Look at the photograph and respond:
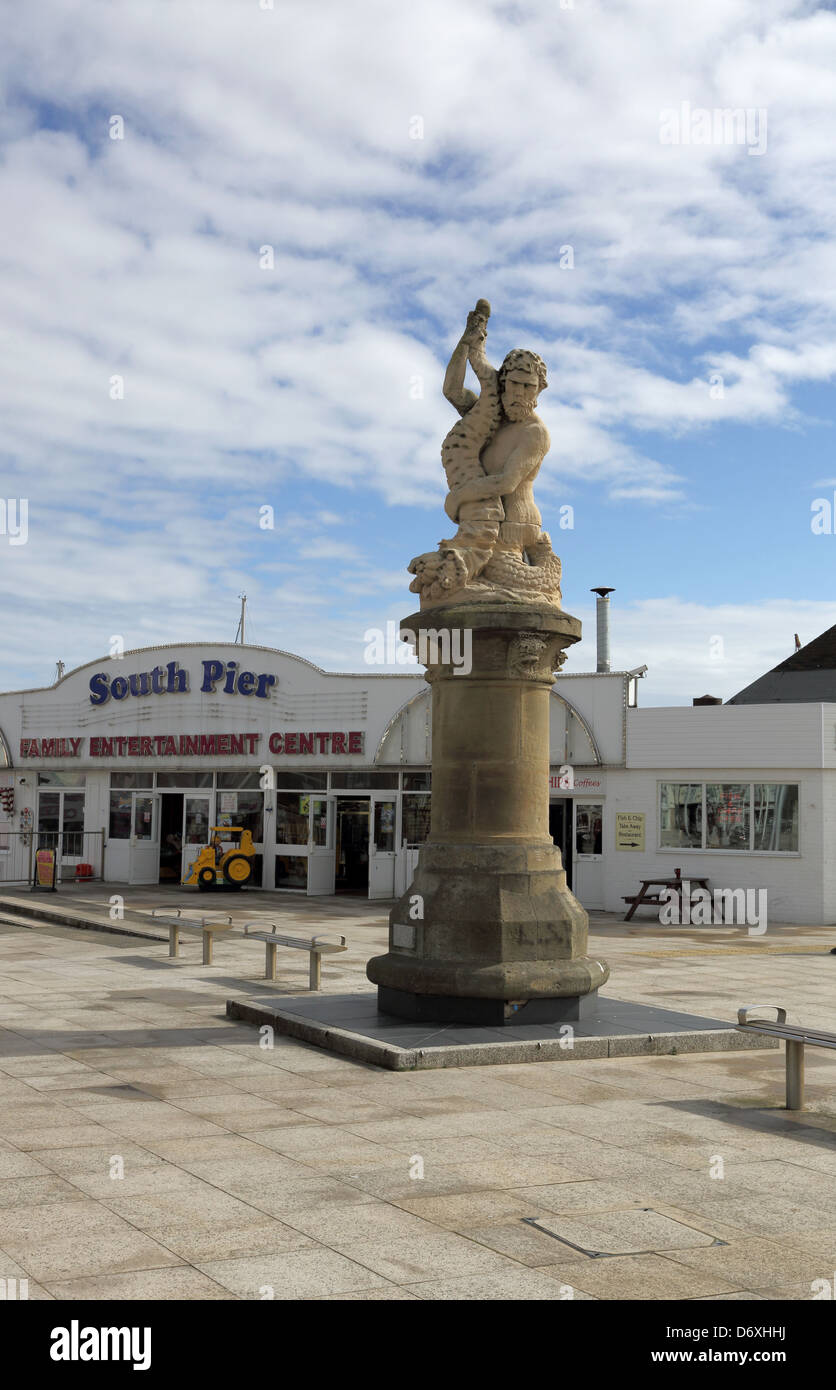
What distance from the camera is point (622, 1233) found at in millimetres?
5215

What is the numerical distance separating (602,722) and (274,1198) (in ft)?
60.4

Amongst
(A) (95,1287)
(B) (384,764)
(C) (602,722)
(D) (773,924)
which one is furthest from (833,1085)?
(B) (384,764)

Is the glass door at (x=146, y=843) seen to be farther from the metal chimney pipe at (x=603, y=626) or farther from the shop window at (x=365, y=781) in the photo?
the metal chimney pipe at (x=603, y=626)

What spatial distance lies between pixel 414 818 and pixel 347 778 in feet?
5.66

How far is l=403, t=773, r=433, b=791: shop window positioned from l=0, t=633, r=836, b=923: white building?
0.04 meters

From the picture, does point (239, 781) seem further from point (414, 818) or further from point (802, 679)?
point (802, 679)

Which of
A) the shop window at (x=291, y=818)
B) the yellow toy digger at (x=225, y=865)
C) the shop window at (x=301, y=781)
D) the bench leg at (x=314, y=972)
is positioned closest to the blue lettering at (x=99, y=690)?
the yellow toy digger at (x=225, y=865)

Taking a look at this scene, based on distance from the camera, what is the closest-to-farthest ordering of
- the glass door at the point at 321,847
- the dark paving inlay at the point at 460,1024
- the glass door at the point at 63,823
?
the dark paving inlay at the point at 460,1024 < the glass door at the point at 321,847 < the glass door at the point at 63,823

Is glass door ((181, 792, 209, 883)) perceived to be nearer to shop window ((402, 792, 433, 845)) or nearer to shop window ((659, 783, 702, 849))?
shop window ((402, 792, 433, 845))

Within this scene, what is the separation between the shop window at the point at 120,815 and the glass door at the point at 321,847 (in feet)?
17.6

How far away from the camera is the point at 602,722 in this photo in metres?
23.5

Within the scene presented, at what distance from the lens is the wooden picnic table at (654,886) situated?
2147cm

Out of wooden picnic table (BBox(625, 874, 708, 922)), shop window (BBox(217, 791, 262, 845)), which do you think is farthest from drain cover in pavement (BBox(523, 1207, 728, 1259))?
shop window (BBox(217, 791, 262, 845))
